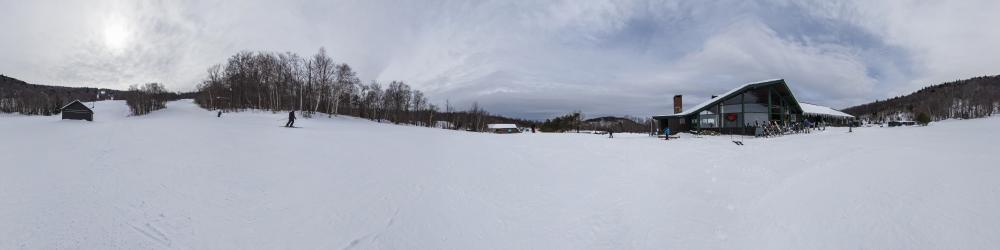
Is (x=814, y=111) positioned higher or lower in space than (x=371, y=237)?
higher

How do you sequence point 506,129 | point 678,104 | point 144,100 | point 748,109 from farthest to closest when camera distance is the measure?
point 506,129 < point 144,100 < point 678,104 < point 748,109

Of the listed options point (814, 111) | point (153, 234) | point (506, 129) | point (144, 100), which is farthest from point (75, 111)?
point (814, 111)

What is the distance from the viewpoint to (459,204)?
6.47 metres

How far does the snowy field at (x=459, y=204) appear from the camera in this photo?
4.75m

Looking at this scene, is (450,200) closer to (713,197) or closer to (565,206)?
(565,206)

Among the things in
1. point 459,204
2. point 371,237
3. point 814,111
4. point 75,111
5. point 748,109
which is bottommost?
point 371,237

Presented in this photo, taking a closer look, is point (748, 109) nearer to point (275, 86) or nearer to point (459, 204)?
point (459, 204)

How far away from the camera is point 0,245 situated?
396 centimetres

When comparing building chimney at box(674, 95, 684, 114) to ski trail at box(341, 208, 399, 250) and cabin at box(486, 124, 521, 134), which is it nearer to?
cabin at box(486, 124, 521, 134)

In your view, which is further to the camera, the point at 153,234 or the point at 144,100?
the point at 144,100

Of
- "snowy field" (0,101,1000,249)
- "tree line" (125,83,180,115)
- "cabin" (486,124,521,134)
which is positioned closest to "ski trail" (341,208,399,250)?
"snowy field" (0,101,1000,249)

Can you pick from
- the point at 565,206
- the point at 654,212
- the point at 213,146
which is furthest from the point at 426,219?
the point at 213,146

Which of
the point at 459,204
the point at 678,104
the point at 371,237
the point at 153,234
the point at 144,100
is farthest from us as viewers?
the point at 144,100

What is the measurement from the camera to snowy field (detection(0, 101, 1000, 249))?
4.75 metres
